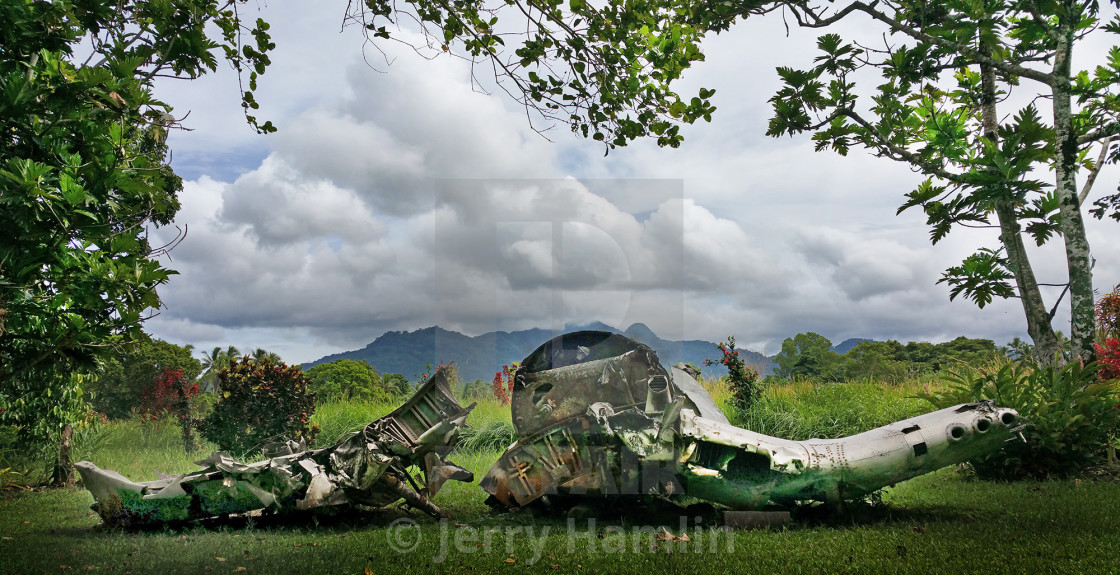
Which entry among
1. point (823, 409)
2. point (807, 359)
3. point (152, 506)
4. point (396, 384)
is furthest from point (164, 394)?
point (807, 359)

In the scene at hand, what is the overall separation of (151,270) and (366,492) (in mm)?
2835

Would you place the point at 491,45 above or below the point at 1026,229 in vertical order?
above

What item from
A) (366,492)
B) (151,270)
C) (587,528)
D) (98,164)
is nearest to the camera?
(98,164)

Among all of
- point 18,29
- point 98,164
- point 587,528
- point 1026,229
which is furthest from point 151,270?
point 1026,229

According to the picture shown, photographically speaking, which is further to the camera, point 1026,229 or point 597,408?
point 1026,229

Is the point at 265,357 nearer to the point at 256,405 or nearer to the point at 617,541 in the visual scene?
the point at 256,405

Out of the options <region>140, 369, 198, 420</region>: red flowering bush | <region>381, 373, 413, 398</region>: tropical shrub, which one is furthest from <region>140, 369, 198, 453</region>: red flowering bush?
<region>381, 373, 413, 398</region>: tropical shrub

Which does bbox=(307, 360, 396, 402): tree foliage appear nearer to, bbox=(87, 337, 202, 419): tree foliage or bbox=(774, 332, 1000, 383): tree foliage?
bbox=(87, 337, 202, 419): tree foliage

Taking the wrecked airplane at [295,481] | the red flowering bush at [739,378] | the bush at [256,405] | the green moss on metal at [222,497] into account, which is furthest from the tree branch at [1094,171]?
the bush at [256,405]

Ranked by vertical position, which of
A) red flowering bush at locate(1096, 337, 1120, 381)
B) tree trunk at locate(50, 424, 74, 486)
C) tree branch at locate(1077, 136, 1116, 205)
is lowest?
tree trunk at locate(50, 424, 74, 486)

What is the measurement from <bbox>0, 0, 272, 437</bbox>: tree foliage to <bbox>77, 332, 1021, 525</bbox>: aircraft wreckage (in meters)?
2.00

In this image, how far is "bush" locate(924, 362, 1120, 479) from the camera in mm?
6840

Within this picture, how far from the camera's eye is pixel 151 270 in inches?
149

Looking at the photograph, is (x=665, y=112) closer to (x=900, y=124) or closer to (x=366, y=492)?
(x=900, y=124)
